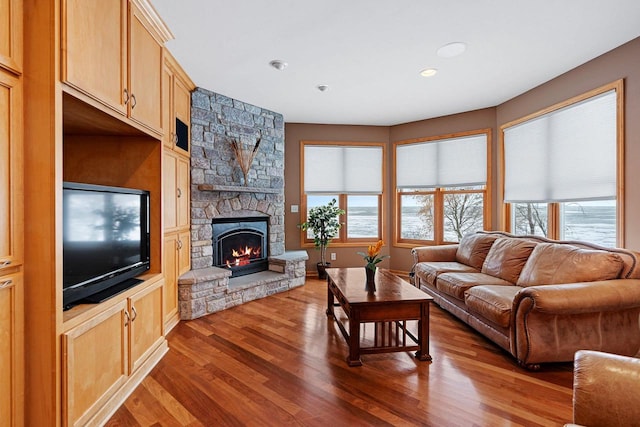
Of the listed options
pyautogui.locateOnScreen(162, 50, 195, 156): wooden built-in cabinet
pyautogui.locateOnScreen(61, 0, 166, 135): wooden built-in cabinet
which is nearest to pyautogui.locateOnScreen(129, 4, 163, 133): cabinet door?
pyautogui.locateOnScreen(61, 0, 166, 135): wooden built-in cabinet

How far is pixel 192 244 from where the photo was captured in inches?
141

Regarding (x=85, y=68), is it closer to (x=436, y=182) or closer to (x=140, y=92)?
(x=140, y=92)

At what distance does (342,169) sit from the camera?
532 centimetres

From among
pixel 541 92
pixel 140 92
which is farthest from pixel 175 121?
pixel 541 92

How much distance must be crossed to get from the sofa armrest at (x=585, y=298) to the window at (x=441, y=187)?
7.91 feet

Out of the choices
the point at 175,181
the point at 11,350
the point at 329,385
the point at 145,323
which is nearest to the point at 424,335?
the point at 329,385

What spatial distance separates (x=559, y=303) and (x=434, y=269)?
1561mm

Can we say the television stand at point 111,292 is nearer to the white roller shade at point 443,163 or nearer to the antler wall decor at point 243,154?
the antler wall decor at point 243,154

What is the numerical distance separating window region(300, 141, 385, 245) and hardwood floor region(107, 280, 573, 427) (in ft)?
8.55

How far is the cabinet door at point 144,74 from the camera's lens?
6.46 ft

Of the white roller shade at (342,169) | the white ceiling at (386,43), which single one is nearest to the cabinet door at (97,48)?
the white ceiling at (386,43)

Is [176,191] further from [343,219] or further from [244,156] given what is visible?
[343,219]

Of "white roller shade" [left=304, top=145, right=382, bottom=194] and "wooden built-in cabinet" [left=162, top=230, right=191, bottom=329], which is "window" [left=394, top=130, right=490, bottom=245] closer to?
"white roller shade" [left=304, top=145, right=382, bottom=194]

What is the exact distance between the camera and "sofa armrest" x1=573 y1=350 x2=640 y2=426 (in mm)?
1038
